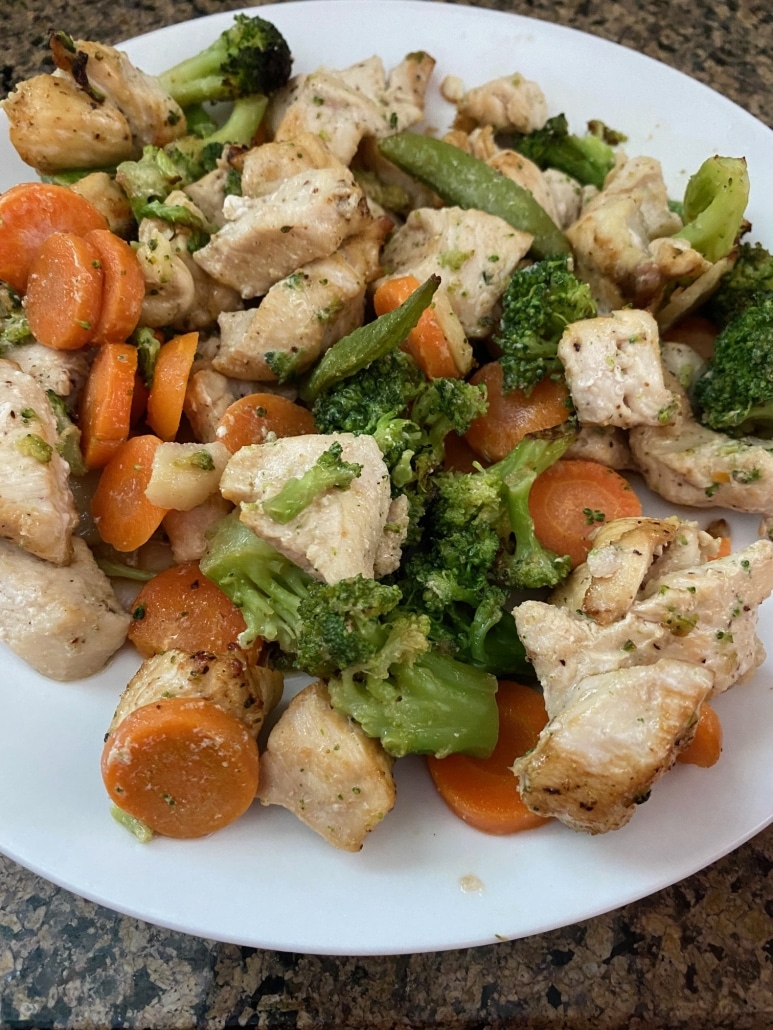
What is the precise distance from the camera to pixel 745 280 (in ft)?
6.73

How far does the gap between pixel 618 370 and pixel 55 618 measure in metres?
1.37

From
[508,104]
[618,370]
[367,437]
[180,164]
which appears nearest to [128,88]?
[180,164]

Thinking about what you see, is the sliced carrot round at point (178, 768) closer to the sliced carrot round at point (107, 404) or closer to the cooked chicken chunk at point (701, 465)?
the sliced carrot round at point (107, 404)

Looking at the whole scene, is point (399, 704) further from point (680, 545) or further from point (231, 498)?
point (680, 545)

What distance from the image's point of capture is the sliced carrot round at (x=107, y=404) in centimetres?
180

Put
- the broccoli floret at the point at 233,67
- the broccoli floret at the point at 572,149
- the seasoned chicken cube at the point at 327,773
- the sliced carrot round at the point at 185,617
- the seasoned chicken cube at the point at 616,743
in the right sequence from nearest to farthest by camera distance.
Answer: the seasoned chicken cube at the point at 616,743
the seasoned chicken cube at the point at 327,773
the sliced carrot round at the point at 185,617
the broccoli floret at the point at 233,67
the broccoli floret at the point at 572,149

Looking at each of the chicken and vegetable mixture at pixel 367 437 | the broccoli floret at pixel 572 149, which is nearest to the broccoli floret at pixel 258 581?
the chicken and vegetable mixture at pixel 367 437

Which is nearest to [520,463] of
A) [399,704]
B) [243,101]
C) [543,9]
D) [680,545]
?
[680,545]

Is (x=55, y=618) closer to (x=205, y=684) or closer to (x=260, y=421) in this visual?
(x=205, y=684)

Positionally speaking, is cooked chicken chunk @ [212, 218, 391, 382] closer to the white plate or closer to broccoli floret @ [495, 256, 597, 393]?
broccoli floret @ [495, 256, 597, 393]

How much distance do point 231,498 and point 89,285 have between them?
63cm

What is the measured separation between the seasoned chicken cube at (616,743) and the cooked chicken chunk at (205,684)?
569 millimetres

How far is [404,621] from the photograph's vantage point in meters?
1.58

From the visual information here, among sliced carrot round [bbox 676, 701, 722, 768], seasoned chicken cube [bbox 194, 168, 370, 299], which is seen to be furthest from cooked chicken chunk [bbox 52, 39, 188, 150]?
sliced carrot round [bbox 676, 701, 722, 768]
